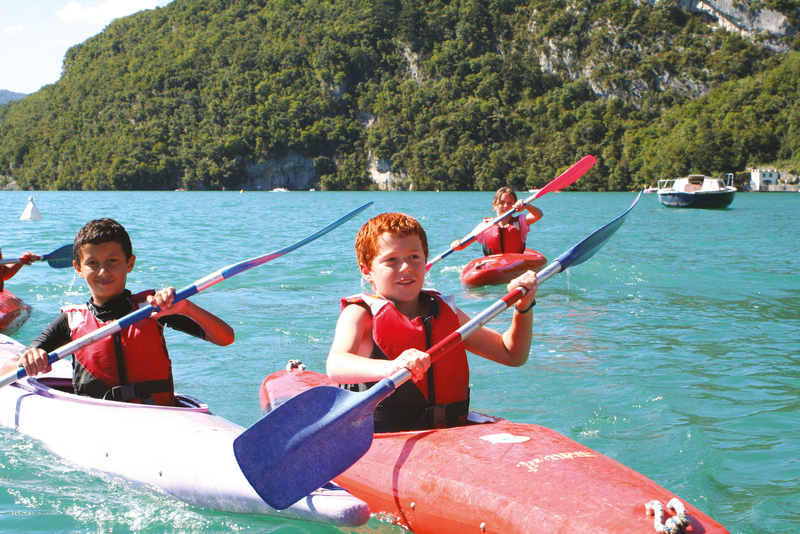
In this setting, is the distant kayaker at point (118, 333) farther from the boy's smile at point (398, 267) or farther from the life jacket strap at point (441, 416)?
the life jacket strap at point (441, 416)

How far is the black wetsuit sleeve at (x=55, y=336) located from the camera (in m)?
3.22

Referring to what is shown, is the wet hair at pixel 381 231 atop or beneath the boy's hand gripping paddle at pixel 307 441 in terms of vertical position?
atop

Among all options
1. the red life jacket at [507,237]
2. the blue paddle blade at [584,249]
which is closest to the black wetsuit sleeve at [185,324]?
the blue paddle blade at [584,249]

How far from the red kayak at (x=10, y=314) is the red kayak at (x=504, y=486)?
4.85m

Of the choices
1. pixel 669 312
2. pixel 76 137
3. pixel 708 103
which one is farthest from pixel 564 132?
pixel 669 312

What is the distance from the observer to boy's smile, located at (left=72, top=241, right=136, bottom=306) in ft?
10.1

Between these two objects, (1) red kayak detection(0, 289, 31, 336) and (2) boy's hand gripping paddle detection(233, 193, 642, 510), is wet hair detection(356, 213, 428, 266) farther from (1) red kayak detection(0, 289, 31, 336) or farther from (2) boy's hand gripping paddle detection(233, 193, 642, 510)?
(1) red kayak detection(0, 289, 31, 336)

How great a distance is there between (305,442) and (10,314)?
515 cm

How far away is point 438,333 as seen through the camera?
2.86 m

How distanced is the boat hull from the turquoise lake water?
671 inches

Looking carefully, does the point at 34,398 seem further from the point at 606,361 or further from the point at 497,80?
the point at 497,80

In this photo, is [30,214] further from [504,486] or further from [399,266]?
[504,486]

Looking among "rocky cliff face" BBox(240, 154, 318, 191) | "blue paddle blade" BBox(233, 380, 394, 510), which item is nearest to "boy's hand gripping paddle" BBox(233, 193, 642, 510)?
"blue paddle blade" BBox(233, 380, 394, 510)

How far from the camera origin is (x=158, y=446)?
2.97 m
